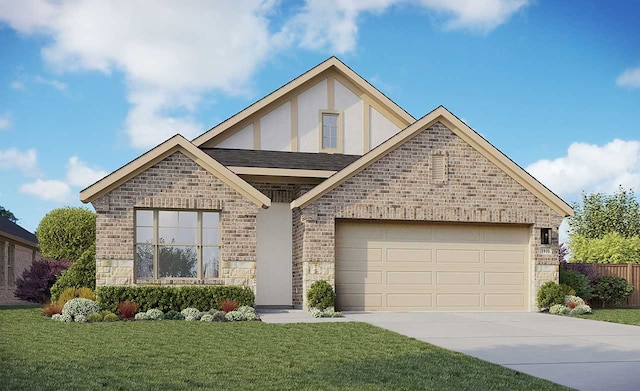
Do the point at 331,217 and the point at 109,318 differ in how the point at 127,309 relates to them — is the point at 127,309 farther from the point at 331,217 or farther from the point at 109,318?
the point at 331,217

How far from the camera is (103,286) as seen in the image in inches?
753

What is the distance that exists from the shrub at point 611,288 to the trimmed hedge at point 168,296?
13.1 m

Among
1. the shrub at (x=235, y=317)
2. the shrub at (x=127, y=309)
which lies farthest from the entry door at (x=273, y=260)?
the shrub at (x=127, y=309)

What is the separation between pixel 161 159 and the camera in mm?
19953

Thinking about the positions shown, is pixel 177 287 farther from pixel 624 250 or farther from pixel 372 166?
pixel 624 250

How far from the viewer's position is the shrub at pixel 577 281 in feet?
79.1

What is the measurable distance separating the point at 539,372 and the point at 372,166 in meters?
11.7

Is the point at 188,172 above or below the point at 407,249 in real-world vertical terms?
above

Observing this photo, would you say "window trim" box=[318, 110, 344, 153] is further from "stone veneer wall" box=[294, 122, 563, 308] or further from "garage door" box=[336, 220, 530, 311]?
"garage door" box=[336, 220, 530, 311]

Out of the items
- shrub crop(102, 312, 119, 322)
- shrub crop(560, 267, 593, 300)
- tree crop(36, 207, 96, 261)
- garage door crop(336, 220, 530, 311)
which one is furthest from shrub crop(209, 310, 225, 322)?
tree crop(36, 207, 96, 261)

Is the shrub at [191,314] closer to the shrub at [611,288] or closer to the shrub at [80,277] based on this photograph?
the shrub at [80,277]

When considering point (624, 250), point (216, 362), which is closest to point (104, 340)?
point (216, 362)

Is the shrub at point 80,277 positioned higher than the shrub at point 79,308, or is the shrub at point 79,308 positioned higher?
the shrub at point 80,277

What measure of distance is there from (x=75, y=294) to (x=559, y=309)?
13.9 m
